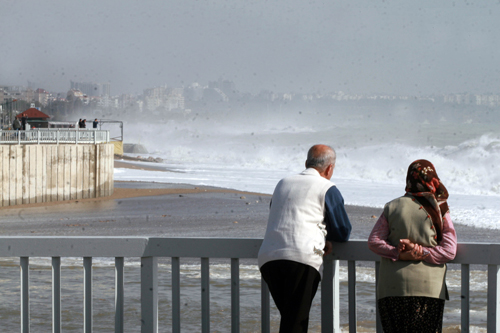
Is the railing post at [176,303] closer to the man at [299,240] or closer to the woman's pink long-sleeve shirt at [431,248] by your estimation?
the man at [299,240]

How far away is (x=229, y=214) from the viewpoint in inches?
718

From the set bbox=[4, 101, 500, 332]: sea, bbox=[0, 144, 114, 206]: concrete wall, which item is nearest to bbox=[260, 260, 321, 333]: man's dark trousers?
bbox=[4, 101, 500, 332]: sea

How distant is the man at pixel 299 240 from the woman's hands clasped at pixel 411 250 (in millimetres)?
363

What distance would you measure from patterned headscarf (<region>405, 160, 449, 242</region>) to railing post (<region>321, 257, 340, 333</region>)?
0.66 meters

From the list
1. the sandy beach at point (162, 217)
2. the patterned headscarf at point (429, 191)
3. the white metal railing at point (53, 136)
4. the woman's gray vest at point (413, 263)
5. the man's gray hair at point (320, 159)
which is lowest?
the sandy beach at point (162, 217)

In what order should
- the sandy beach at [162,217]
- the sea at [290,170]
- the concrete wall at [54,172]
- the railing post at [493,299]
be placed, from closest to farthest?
the railing post at [493,299]
the sea at [290,170]
the sandy beach at [162,217]
the concrete wall at [54,172]

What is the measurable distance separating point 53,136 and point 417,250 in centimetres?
2049

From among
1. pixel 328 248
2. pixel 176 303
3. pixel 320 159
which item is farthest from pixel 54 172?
pixel 328 248

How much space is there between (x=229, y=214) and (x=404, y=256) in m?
14.9

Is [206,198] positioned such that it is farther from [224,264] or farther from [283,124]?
[283,124]

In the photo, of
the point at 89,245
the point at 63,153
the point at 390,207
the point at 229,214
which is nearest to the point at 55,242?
the point at 89,245

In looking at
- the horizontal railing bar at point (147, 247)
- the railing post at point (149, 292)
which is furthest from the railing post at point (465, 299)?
the railing post at point (149, 292)

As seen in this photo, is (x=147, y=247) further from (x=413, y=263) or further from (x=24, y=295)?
(x=413, y=263)

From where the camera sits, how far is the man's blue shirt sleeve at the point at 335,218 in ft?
11.9
